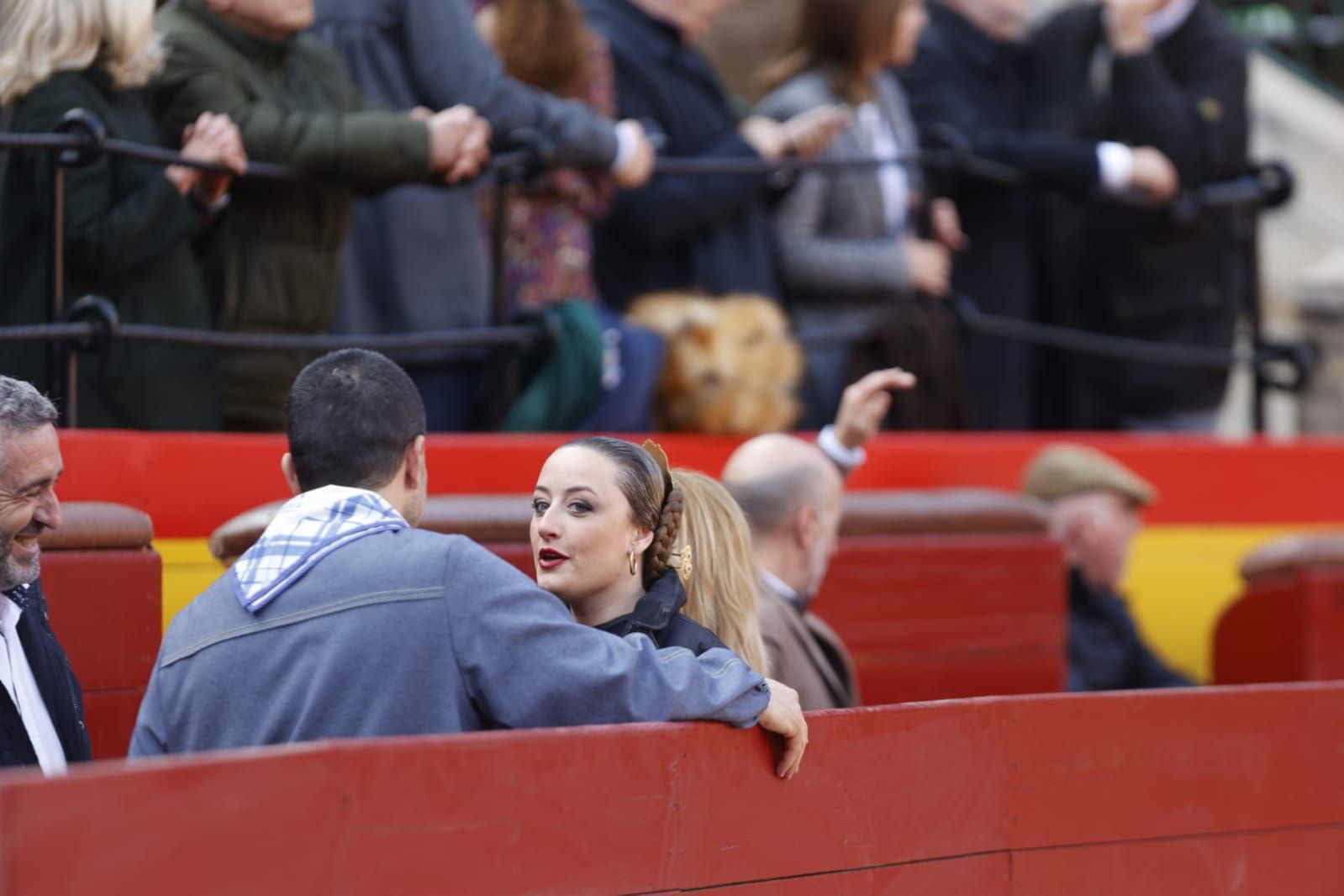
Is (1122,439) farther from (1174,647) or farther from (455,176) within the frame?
(455,176)

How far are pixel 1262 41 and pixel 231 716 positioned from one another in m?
9.26

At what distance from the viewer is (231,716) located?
9.57 ft

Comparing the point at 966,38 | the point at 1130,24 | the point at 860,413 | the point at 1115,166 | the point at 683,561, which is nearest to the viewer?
the point at 683,561

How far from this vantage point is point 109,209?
14.8ft

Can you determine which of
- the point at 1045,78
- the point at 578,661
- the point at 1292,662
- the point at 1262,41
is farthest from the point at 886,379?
the point at 1262,41

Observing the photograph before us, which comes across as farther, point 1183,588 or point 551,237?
point 1183,588

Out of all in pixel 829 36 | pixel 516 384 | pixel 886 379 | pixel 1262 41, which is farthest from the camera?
pixel 1262 41

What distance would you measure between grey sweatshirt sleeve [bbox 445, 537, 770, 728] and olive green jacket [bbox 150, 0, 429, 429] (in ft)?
6.80

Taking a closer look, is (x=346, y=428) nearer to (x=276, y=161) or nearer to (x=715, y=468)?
(x=276, y=161)

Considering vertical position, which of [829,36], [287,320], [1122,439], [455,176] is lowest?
[1122,439]

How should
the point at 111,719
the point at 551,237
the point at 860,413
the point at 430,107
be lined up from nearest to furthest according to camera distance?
1. the point at 111,719
2. the point at 860,413
3. the point at 430,107
4. the point at 551,237

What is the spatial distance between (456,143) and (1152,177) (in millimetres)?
2942

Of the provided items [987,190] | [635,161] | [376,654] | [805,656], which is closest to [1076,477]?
[987,190]

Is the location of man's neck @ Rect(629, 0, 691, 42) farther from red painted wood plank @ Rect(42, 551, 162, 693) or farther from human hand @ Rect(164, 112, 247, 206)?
red painted wood plank @ Rect(42, 551, 162, 693)
